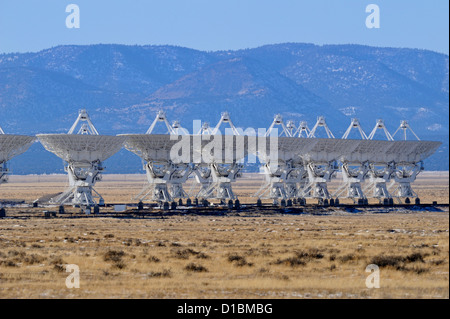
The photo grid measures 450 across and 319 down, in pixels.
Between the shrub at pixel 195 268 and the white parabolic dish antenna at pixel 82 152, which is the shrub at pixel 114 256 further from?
the white parabolic dish antenna at pixel 82 152

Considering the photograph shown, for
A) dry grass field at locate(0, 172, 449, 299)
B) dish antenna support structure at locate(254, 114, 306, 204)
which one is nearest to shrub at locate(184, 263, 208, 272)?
dry grass field at locate(0, 172, 449, 299)

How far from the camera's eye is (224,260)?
128 feet

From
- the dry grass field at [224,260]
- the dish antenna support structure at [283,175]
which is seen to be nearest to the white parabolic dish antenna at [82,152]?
the dry grass field at [224,260]

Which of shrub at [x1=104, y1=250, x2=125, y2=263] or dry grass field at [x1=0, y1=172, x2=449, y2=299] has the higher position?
shrub at [x1=104, y1=250, x2=125, y2=263]

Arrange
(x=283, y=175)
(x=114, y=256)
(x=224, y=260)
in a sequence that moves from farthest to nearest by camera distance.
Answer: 1. (x=283, y=175)
2. (x=114, y=256)
3. (x=224, y=260)

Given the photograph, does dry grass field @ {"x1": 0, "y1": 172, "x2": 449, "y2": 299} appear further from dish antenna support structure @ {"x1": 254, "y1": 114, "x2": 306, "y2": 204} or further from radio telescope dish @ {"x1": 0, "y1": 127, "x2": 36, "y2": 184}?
dish antenna support structure @ {"x1": 254, "y1": 114, "x2": 306, "y2": 204}

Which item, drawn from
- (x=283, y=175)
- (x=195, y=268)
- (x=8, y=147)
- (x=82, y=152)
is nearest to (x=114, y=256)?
(x=195, y=268)

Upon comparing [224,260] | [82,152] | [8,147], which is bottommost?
[224,260]

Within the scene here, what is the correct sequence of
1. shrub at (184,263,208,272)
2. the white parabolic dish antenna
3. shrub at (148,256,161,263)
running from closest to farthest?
shrub at (184,263,208,272) < shrub at (148,256,161,263) < the white parabolic dish antenna

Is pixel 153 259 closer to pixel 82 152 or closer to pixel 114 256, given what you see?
pixel 114 256

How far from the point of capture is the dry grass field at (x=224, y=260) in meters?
29.3

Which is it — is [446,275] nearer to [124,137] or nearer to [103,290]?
[103,290]

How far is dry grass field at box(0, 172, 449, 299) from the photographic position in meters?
29.3
